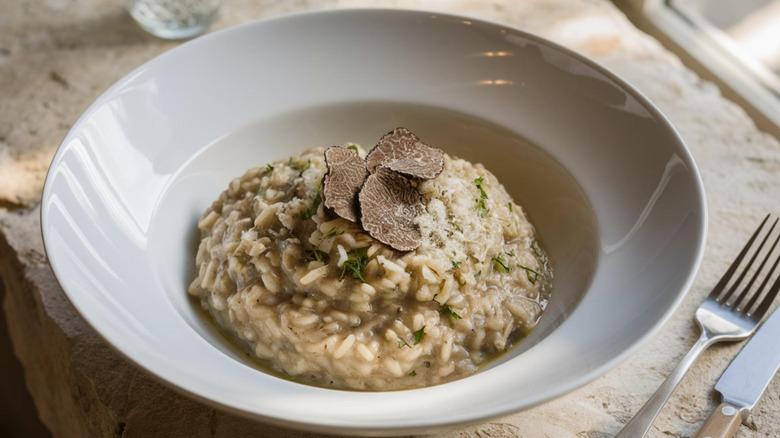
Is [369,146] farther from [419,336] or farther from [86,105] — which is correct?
[86,105]

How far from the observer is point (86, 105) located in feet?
12.7

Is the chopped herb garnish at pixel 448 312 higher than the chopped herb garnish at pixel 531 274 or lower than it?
lower

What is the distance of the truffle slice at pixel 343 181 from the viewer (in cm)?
251

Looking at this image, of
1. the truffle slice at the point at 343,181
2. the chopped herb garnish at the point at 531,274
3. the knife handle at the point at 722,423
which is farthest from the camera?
the chopped herb garnish at the point at 531,274

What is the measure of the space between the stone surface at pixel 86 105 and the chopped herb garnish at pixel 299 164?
932 mm

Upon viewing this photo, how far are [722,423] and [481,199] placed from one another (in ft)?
3.52

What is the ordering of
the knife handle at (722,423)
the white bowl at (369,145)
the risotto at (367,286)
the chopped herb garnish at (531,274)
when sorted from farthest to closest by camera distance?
the chopped herb garnish at (531,274)
the risotto at (367,286)
the knife handle at (722,423)
the white bowl at (369,145)

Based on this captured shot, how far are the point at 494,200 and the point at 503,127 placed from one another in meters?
0.43

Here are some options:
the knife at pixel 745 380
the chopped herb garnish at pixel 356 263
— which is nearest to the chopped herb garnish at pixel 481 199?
the chopped herb garnish at pixel 356 263

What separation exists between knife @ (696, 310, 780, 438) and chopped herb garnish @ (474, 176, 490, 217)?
0.95m

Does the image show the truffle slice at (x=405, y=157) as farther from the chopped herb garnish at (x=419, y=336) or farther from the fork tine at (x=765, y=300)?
the fork tine at (x=765, y=300)

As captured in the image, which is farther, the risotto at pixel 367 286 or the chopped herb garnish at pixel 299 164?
the chopped herb garnish at pixel 299 164

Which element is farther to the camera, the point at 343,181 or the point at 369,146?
the point at 369,146

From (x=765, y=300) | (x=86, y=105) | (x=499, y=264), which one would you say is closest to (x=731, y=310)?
(x=765, y=300)
